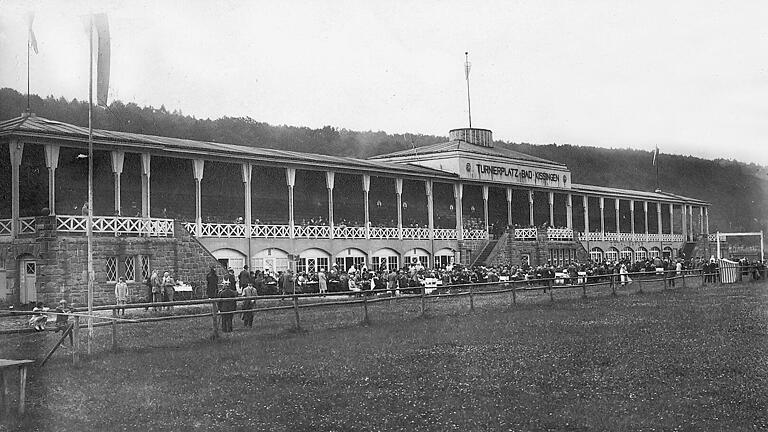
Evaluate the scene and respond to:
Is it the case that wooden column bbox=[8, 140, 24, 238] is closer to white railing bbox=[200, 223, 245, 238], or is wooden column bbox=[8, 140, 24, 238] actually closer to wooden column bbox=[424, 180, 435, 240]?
white railing bbox=[200, 223, 245, 238]

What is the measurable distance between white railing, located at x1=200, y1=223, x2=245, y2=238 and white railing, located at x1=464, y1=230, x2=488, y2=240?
16644 millimetres

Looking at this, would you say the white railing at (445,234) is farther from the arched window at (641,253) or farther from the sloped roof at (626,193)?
the arched window at (641,253)

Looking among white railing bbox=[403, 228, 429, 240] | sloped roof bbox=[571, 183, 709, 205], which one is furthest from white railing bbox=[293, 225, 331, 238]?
sloped roof bbox=[571, 183, 709, 205]

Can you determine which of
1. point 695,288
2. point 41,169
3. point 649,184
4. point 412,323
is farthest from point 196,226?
point 649,184

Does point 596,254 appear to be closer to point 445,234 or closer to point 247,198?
point 445,234

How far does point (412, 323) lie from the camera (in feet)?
65.6

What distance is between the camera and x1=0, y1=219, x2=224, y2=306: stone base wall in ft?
83.0

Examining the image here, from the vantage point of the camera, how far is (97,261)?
1057 inches

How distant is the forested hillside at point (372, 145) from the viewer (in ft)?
199

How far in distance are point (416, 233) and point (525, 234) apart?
883 cm

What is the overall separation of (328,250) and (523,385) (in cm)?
2629

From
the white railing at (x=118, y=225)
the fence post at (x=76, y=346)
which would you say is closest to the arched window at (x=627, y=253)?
the white railing at (x=118, y=225)

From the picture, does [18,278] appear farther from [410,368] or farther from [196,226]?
[410,368]

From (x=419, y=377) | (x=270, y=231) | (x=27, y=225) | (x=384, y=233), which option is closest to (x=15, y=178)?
(x=27, y=225)
